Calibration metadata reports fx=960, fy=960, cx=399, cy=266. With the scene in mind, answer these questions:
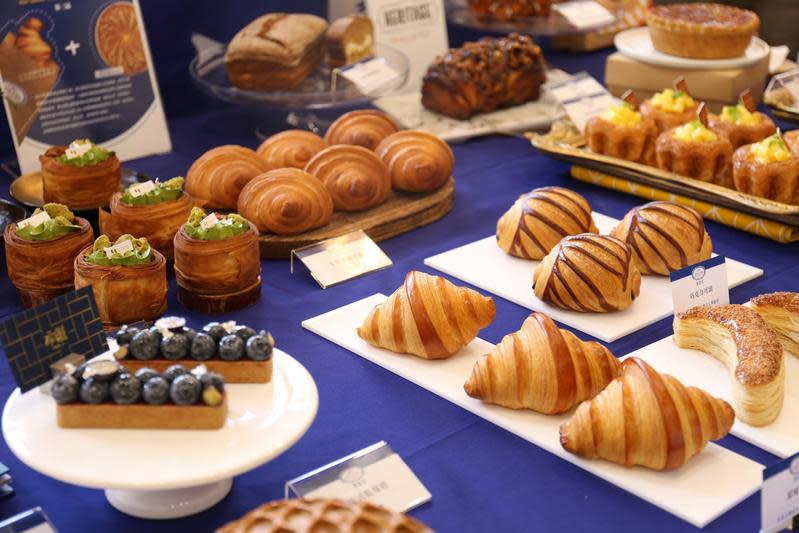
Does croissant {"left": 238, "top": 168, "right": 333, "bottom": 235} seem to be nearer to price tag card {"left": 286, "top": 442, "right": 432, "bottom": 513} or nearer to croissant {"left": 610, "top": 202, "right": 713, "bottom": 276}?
croissant {"left": 610, "top": 202, "right": 713, "bottom": 276}

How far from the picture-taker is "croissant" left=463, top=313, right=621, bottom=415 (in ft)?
5.39

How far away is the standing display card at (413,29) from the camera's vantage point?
3.49 meters

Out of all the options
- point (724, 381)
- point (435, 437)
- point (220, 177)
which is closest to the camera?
point (435, 437)

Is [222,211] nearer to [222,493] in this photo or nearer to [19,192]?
[19,192]

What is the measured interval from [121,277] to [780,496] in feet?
4.18

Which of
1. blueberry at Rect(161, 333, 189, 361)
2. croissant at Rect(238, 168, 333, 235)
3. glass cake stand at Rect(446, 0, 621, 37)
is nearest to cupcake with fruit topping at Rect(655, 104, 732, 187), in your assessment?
croissant at Rect(238, 168, 333, 235)

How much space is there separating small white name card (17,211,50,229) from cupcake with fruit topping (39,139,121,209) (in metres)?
0.29

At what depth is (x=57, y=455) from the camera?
50.9 inches

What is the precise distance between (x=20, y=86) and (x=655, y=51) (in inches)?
83.0

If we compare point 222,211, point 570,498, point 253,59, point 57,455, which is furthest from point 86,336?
point 253,59

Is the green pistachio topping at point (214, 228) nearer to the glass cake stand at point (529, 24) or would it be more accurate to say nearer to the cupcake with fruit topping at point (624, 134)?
the cupcake with fruit topping at point (624, 134)

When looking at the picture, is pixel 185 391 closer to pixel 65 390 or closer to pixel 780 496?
pixel 65 390

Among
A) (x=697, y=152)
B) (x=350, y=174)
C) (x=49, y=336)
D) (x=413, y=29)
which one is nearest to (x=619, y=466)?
(x=49, y=336)

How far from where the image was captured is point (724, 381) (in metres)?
1.80
